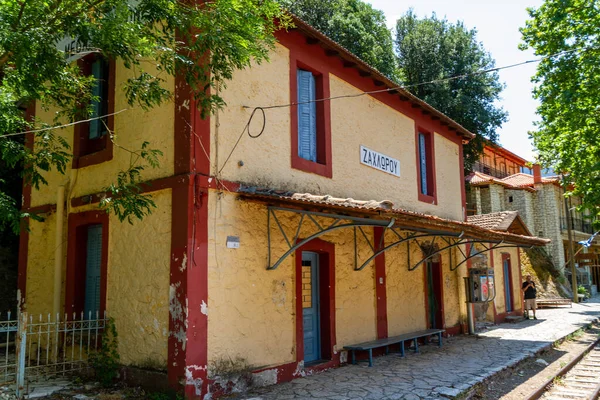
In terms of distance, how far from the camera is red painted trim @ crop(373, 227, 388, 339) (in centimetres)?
1025

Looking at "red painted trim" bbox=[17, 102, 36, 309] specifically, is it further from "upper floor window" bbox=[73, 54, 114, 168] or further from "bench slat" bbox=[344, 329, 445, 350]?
"bench slat" bbox=[344, 329, 445, 350]

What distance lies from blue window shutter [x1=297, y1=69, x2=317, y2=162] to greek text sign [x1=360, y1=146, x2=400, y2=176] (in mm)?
1572

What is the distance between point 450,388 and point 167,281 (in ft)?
14.5

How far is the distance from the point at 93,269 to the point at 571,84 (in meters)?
14.5

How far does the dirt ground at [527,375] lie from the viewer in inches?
297

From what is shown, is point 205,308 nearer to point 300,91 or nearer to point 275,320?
point 275,320

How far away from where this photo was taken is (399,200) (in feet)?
38.3

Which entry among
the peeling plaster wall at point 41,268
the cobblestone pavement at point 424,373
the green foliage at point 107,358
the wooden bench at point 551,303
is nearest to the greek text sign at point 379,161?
the cobblestone pavement at point 424,373

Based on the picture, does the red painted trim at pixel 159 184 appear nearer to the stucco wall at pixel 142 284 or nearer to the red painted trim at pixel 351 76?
the stucco wall at pixel 142 284

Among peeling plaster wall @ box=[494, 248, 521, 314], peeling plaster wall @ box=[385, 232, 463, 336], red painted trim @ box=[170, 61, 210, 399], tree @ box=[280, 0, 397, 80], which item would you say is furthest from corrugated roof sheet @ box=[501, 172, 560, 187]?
red painted trim @ box=[170, 61, 210, 399]

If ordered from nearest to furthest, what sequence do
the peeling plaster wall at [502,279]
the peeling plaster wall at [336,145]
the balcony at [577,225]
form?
the peeling plaster wall at [336,145] < the peeling plaster wall at [502,279] < the balcony at [577,225]

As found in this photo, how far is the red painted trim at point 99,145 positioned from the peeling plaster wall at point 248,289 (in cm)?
257

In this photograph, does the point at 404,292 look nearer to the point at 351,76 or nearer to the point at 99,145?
the point at 351,76

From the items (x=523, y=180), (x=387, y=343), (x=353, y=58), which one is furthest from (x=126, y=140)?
(x=523, y=180)
